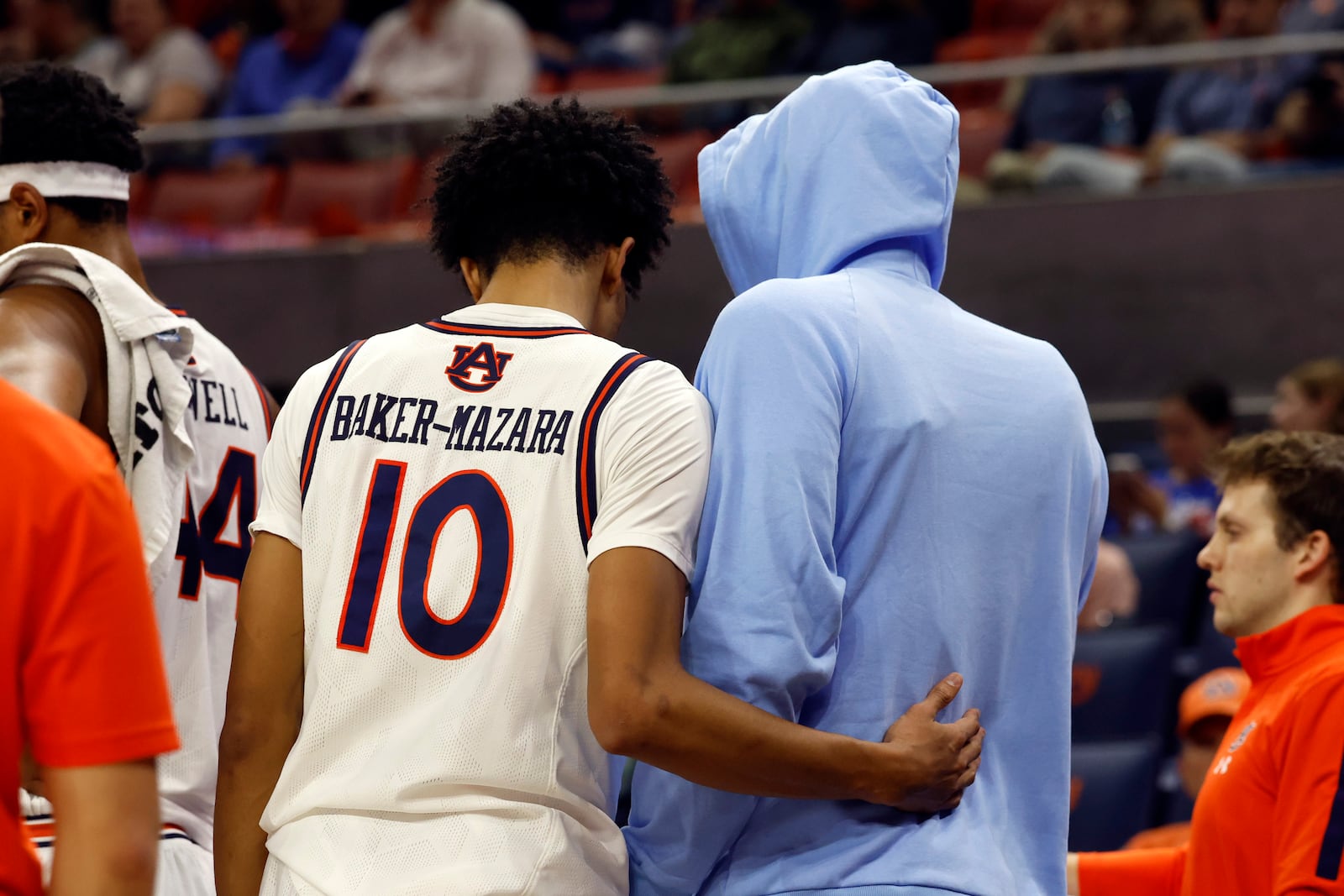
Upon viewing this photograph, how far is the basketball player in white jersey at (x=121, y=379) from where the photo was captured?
2338 millimetres

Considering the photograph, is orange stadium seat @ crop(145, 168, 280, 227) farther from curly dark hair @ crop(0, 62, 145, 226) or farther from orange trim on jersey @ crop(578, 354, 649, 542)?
orange trim on jersey @ crop(578, 354, 649, 542)

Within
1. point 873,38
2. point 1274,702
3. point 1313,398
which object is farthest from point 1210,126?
point 1274,702

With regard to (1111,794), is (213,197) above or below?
above

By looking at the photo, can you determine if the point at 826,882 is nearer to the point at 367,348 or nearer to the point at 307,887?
the point at 307,887

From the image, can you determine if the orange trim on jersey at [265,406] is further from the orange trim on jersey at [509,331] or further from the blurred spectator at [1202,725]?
the blurred spectator at [1202,725]

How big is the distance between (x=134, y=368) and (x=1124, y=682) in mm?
3919

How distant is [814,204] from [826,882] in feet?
2.77

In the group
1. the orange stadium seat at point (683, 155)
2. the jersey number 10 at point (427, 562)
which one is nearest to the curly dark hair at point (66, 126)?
the jersey number 10 at point (427, 562)

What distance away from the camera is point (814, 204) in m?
2.14

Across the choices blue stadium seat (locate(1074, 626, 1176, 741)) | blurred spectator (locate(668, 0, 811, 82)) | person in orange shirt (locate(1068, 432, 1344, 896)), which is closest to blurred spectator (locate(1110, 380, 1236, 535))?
blue stadium seat (locate(1074, 626, 1176, 741))

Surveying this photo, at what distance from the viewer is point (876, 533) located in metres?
1.96

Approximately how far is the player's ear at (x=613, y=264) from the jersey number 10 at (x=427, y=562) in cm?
34

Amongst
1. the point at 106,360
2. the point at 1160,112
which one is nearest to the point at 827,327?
the point at 106,360

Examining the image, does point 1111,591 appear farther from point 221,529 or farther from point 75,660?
point 75,660
